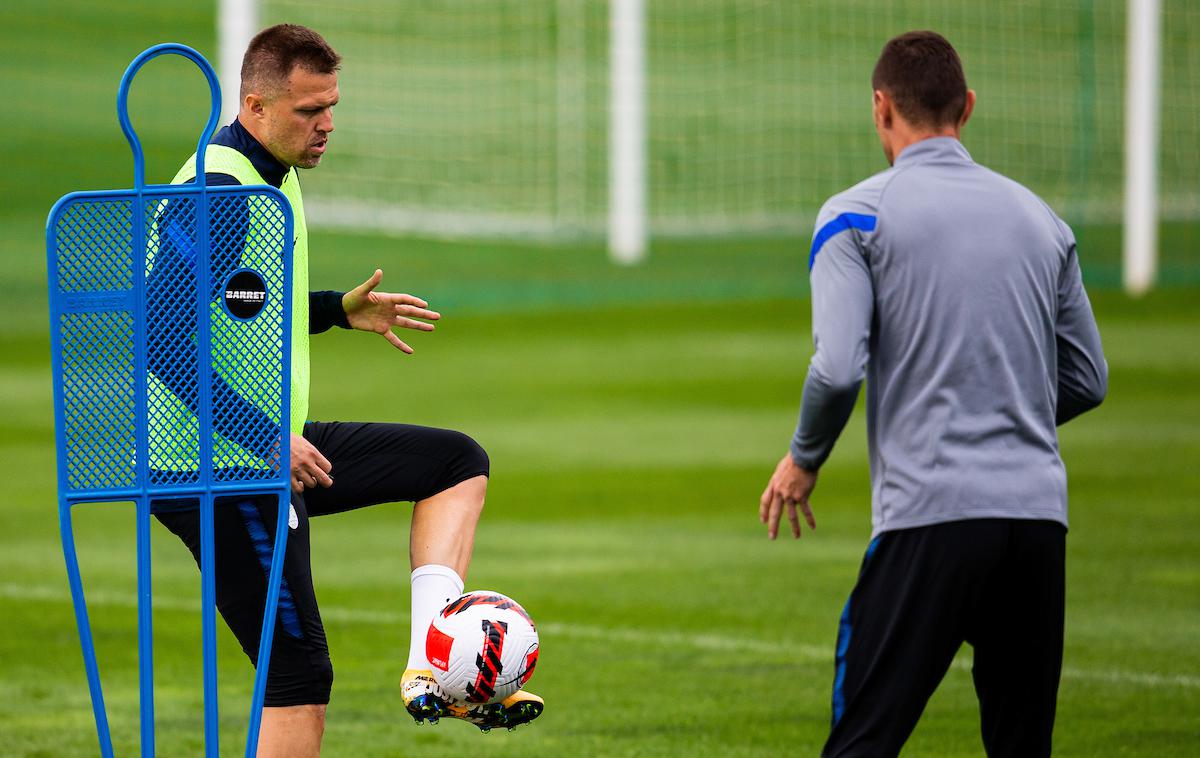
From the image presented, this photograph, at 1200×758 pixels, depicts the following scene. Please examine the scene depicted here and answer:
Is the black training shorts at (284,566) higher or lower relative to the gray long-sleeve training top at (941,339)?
lower

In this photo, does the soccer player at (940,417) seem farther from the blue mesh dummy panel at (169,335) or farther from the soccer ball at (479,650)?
the blue mesh dummy panel at (169,335)

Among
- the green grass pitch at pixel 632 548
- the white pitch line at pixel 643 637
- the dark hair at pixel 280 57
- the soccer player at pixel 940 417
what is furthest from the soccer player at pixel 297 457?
the white pitch line at pixel 643 637

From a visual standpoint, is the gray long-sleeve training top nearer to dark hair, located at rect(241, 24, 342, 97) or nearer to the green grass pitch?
dark hair, located at rect(241, 24, 342, 97)

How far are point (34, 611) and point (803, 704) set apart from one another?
164 inches

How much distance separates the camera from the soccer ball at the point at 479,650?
17.4 feet

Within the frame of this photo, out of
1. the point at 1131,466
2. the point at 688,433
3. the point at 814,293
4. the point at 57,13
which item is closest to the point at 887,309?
the point at 814,293

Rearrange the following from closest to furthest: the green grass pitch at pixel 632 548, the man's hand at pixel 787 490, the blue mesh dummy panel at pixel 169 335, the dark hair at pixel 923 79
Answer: the blue mesh dummy panel at pixel 169 335
the dark hair at pixel 923 79
the man's hand at pixel 787 490
the green grass pitch at pixel 632 548

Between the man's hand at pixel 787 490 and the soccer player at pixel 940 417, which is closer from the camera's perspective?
the soccer player at pixel 940 417

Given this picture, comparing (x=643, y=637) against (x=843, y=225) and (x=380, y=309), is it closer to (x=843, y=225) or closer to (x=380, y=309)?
(x=380, y=309)

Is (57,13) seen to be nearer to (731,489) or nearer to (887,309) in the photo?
(731,489)

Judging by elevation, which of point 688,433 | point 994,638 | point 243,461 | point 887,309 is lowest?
point 688,433

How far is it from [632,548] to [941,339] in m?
6.94

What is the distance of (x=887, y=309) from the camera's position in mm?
4766

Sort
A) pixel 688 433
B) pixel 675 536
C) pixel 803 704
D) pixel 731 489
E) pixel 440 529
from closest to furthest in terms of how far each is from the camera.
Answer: pixel 440 529
pixel 803 704
pixel 675 536
pixel 731 489
pixel 688 433
